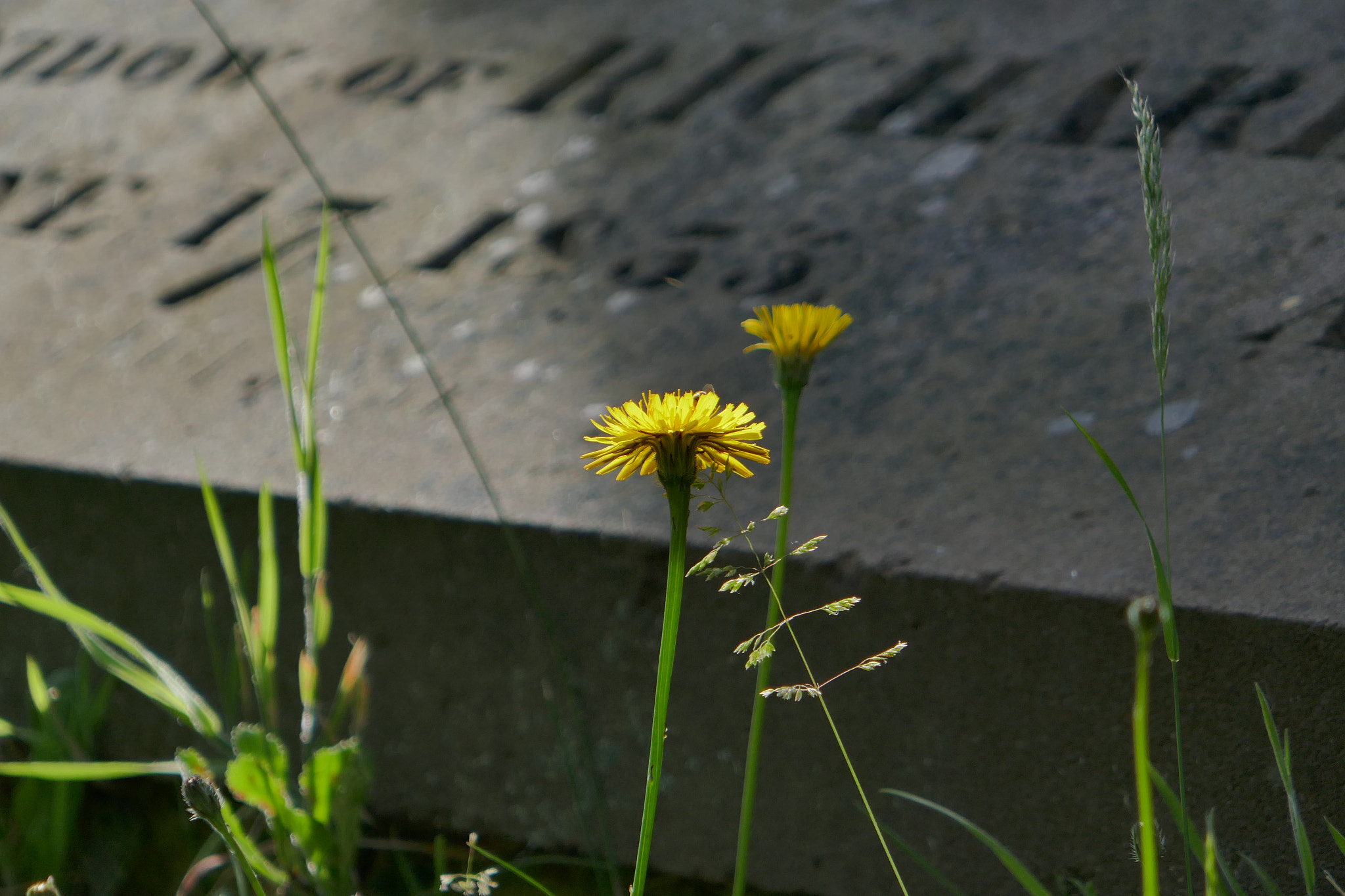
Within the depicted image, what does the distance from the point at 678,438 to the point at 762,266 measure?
80cm

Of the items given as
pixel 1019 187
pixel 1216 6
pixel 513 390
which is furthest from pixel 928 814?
pixel 1216 6

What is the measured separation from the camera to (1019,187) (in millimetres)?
1323

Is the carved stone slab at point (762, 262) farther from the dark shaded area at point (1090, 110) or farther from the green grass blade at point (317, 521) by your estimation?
the green grass blade at point (317, 521)

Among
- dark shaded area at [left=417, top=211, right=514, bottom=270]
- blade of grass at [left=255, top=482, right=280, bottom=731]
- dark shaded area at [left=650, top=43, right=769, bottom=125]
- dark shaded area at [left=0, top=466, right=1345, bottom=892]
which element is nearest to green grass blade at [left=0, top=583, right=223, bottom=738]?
blade of grass at [left=255, top=482, right=280, bottom=731]

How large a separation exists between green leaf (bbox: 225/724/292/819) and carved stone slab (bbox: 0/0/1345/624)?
29 cm

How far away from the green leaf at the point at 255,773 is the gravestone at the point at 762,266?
29 centimetres

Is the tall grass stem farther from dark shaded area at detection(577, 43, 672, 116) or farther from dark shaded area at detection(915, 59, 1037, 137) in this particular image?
dark shaded area at detection(577, 43, 672, 116)

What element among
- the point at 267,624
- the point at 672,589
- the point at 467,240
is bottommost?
the point at 267,624

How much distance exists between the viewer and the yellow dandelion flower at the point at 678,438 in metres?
0.55

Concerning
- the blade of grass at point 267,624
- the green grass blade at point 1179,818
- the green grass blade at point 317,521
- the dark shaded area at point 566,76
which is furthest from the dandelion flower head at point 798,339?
the dark shaded area at point 566,76

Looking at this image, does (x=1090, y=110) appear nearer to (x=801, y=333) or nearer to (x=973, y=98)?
(x=973, y=98)

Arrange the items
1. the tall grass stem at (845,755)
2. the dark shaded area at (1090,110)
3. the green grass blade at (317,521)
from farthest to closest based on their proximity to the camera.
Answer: the dark shaded area at (1090,110)
the green grass blade at (317,521)
the tall grass stem at (845,755)

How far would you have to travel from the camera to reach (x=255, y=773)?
88cm

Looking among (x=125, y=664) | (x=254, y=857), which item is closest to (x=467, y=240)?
(x=125, y=664)
